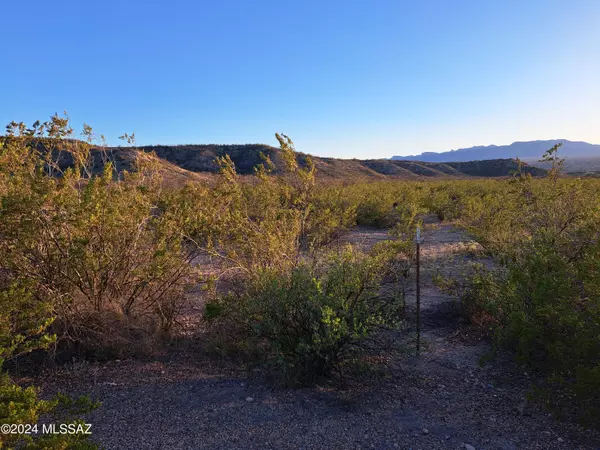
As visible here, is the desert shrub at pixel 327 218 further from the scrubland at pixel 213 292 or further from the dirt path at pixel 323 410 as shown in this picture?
the dirt path at pixel 323 410

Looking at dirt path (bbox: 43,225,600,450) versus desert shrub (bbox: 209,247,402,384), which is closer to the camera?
dirt path (bbox: 43,225,600,450)

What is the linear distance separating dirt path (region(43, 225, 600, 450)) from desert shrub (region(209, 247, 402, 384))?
0.96 ft

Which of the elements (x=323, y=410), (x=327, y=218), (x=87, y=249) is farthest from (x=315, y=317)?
(x=327, y=218)

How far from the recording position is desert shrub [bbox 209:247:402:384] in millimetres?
3871

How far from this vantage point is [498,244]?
7711mm

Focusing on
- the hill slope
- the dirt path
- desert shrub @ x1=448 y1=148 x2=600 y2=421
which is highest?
the hill slope

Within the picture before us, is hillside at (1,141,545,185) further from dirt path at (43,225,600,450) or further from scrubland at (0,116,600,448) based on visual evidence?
dirt path at (43,225,600,450)

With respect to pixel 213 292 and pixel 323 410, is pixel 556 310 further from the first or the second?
pixel 213 292

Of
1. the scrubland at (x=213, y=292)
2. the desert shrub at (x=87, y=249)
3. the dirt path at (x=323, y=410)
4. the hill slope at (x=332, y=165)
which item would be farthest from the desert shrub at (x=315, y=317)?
the hill slope at (x=332, y=165)

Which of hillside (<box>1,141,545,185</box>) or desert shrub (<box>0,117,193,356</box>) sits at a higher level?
hillside (<box>1,141,545,185</box>)

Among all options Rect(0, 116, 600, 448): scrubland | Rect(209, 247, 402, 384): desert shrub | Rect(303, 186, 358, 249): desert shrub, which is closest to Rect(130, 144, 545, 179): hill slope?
Rect(303, 186, 358, 249): desert shrub

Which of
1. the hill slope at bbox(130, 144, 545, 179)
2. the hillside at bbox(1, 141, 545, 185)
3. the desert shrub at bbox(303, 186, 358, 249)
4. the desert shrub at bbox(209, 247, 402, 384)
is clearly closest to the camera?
the desert shrub at bbox(209, 247, 402, 384)

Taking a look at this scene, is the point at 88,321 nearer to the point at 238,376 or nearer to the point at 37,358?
the point at 37,358

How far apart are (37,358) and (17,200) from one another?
1691 millimetres
